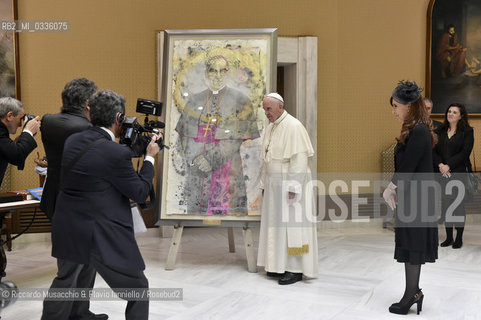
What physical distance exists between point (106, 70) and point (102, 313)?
12.2ft

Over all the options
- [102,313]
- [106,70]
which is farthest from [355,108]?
[102,313]

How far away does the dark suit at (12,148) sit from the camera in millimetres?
3467

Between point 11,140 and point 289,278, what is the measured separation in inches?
108

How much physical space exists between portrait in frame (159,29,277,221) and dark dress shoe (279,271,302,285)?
77 centimetres

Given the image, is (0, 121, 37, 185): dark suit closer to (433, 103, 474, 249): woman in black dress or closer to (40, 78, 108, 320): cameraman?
(40, 78, 108, 320): cameraman

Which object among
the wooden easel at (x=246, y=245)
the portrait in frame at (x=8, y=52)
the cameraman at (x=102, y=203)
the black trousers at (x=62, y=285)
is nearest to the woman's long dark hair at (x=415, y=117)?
the wooden easel at (x=246, y=245)

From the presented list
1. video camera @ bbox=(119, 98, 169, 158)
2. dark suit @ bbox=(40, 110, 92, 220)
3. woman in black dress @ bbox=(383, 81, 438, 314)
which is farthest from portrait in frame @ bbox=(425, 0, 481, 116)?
dark suit @ bbox=(40, 110, 92, 220)

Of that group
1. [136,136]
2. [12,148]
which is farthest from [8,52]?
[136,136]

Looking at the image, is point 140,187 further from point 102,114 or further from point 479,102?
point 479,102

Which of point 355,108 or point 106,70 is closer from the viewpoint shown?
point 106,70

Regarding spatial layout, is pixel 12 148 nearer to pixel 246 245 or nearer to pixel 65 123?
pixel 65 123

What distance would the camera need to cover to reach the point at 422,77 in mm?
7586

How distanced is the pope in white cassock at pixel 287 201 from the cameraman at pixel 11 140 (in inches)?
85.7

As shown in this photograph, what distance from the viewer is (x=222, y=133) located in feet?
16.7
